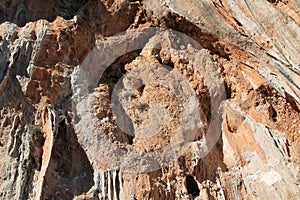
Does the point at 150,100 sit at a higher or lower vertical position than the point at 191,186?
higher

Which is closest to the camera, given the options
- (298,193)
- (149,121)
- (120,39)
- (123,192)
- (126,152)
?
(298,193)

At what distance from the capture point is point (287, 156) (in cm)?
987

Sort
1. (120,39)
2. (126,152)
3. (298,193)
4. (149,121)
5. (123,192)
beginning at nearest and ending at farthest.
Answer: (298,193), (123,192), (126,152), (149,121), (120,39)

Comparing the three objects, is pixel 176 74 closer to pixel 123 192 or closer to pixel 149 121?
pixel 149 121

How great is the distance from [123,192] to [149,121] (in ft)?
7.45

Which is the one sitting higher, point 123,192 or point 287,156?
point 287,156

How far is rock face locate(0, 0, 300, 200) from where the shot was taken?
1009cm

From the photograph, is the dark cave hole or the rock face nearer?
the rock face

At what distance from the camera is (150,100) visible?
1182cm

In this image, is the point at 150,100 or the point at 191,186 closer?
the point at 191,186

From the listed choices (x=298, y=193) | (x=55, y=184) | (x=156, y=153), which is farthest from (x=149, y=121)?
(x=298, y=193)

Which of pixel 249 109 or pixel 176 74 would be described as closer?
pixel 249 109

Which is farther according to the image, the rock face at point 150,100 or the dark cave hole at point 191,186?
the dark cave hole at point 191,186

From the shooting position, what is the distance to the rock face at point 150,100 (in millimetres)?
10086
